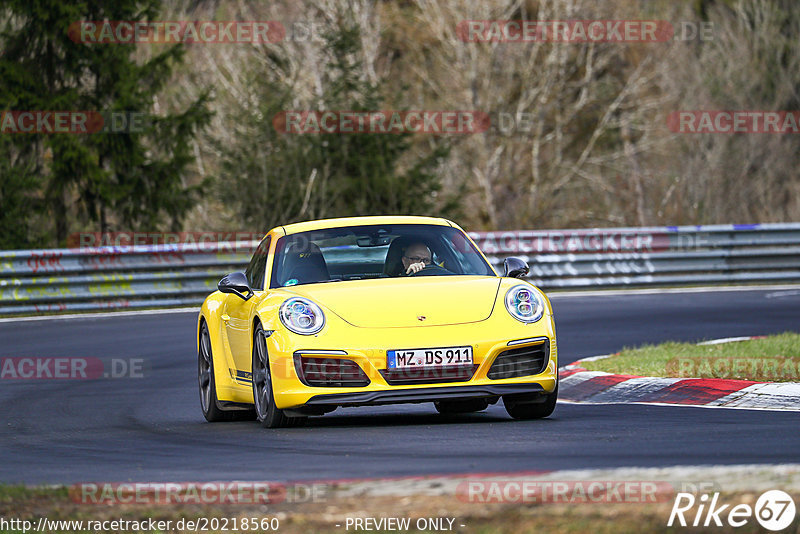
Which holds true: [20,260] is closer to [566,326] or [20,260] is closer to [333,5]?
[566,326]

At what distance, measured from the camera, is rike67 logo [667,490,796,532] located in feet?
15.6

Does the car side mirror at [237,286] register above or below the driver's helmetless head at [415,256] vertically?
below

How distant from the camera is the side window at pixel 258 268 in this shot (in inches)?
392

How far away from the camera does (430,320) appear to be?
8.67 meters

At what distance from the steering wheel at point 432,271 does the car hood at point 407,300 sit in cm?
36

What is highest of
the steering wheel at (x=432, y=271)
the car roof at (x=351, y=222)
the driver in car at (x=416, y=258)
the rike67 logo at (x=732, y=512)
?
the car roof at (x=351, y=222)

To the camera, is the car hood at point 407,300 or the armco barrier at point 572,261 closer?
the car hood at point 407,300

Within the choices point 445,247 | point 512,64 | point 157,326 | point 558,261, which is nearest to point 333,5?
point 512,64

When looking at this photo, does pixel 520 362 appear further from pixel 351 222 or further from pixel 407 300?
pixel 351 222

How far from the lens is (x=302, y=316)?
8.80 m

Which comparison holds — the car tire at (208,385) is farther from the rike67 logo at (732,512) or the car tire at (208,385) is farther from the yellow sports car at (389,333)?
the rike67 logo at (732,512)
